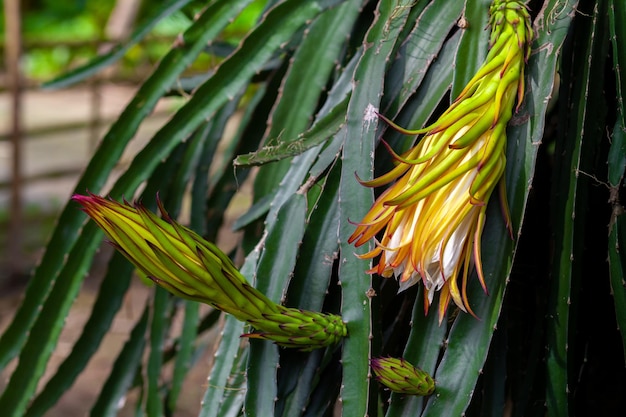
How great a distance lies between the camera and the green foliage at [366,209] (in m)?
0.73

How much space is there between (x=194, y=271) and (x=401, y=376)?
0.63 ft

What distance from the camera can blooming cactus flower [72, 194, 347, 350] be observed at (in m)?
0.62

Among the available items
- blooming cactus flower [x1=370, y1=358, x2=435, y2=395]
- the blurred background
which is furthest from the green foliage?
the blurred background

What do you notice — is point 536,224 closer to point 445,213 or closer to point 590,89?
point 590,89

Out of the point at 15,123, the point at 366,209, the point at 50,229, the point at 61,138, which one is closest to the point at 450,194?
the point at 366,209

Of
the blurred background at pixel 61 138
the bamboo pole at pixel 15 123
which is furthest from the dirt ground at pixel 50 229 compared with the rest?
the bamboo pole at pixel 15 123

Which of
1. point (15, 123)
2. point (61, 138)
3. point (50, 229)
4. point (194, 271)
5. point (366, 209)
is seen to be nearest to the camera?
point (194, 271)

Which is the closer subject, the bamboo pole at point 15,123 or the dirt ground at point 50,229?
the dirt ground at point 50,229

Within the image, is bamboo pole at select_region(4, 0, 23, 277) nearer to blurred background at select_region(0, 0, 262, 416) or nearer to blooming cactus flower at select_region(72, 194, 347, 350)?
blurred background at select_region(0, 0, 262, 416)

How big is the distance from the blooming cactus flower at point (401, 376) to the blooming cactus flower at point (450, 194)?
54 mm

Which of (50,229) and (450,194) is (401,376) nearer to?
(450,194)

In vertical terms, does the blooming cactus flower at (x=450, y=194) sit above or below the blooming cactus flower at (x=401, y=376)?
above

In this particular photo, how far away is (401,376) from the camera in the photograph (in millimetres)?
683

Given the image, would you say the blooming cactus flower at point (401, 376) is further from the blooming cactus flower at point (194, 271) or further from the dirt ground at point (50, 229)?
the dirt ground at point (50, 229)
